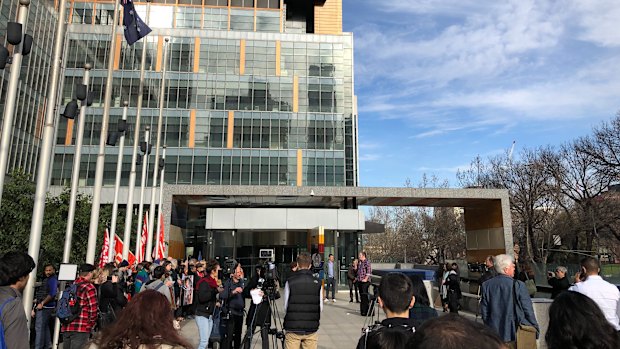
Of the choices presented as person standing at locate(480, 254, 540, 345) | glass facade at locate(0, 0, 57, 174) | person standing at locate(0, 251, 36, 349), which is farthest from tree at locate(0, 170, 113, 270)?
person standing at locate(480, 254, 540, 345)

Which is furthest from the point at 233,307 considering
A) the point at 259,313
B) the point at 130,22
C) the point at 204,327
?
the point at 130,22

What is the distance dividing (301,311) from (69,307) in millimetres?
3742

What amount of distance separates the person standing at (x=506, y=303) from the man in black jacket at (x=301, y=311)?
2.28 m

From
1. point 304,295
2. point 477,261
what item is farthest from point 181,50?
point 304,295

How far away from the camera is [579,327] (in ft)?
7.27

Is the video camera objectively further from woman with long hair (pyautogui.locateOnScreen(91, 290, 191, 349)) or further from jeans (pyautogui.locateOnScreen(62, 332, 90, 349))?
woman with long hair (pyautogui.locateOnScreen(91, 290, 191, 349))

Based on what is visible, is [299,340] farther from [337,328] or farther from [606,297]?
[337,328]

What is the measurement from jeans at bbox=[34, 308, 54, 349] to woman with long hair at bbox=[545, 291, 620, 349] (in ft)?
32.3

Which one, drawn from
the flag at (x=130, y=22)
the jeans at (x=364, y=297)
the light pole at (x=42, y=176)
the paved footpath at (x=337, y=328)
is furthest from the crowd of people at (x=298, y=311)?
the flag at (x=130, y=22)

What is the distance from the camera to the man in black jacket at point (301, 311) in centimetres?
574

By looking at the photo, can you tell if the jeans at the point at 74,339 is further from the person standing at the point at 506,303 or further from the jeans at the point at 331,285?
the jeans at the point at 331,285

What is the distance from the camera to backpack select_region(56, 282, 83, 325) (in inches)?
255

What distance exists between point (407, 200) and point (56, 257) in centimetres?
2105

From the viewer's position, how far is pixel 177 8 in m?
52.0
